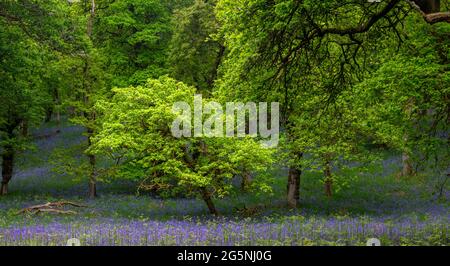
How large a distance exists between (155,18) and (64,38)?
2326 cm

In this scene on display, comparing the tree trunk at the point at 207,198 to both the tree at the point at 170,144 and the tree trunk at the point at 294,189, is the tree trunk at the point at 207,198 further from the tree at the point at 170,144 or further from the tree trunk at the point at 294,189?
the tree trunk at the point at 294,189

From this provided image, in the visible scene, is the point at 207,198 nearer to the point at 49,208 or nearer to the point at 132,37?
the point at 49,208

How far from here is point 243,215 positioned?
83.8 ft

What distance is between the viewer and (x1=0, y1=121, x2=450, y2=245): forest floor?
14.7 m

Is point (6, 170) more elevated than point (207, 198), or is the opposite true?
point (6, 170)

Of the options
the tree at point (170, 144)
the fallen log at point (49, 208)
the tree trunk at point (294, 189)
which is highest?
the tree at point (170, 144)

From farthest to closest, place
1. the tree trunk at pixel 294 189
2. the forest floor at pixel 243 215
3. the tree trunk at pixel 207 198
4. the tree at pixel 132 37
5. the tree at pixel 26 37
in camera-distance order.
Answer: the tree at pixel 132 37 → the tree trunk at pixel 294 189 → the tree trunk at pixel 207 198 → the tree at pixel 26 37 → the forest floor at pixel 243 215

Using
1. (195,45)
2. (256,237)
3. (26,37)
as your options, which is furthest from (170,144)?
(195,45)

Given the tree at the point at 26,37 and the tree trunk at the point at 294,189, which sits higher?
the tree at the point at 26,37

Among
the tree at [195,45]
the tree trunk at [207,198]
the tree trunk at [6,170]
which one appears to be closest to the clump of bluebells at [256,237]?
the tree trunk at [207,198]

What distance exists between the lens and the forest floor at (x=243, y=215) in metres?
14.7

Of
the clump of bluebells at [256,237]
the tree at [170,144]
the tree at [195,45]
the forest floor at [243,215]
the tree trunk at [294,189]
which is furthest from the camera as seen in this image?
the tree at [195,45]
